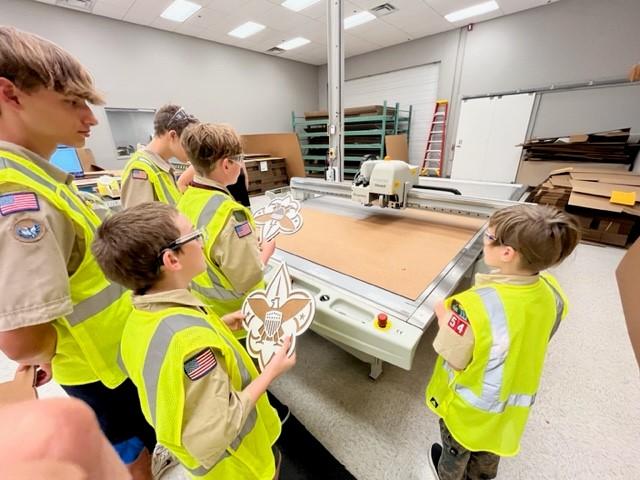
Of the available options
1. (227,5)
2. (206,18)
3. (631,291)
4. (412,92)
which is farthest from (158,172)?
(412,92)

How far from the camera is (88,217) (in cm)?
75

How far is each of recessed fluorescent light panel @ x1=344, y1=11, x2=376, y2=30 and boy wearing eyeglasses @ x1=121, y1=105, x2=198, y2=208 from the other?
5.02 m

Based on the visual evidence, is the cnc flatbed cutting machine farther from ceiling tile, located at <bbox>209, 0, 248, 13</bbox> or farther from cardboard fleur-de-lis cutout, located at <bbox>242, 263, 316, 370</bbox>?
ceiling tile, located at <bbox>209, 0, 248, 13</bbox>

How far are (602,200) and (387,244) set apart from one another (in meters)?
2.79

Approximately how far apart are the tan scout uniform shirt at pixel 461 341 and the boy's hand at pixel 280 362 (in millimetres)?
442

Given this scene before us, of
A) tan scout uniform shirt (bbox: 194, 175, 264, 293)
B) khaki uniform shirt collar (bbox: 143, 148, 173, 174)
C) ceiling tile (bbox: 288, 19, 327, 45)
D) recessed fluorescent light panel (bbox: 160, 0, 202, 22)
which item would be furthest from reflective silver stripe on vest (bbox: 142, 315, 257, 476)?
ceiling tile (bbox: 288, 19, 327, 45)

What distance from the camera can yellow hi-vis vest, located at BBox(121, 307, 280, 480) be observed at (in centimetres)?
54

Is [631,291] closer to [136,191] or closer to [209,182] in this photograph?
[209,182]

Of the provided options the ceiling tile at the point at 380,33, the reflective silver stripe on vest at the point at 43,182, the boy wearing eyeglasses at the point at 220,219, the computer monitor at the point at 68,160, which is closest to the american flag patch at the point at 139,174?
the boy wearing eyeglasses at the point at 220,219

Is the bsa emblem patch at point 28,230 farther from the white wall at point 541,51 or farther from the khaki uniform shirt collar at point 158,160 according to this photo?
the white wall at point 541,51

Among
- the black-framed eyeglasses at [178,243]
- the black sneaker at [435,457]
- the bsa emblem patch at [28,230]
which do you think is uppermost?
the bsa emblem patch at [28,230]

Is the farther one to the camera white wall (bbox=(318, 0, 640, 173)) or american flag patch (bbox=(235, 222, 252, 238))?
white wall (bbox=(318, 0, 640, 173))

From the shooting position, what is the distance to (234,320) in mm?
998

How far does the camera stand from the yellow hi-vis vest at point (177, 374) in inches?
21.5
